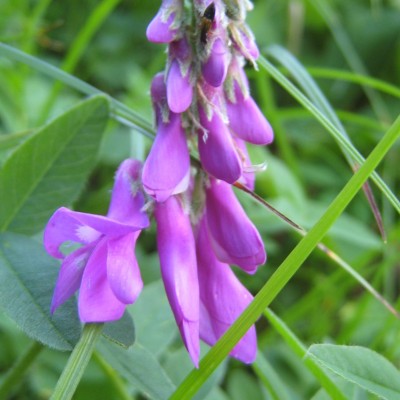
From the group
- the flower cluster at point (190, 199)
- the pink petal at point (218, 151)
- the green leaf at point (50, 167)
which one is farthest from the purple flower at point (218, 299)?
the green leaf at point (50, 167)

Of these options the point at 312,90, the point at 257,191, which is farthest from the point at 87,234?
the point at 257,191

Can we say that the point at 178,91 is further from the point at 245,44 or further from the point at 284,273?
the point at 284,273

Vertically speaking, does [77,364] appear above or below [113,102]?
below

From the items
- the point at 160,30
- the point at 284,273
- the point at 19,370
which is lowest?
the point at 19,370

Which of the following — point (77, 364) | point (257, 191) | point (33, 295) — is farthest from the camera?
point (257, 191)

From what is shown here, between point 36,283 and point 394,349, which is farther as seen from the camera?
point 394,349

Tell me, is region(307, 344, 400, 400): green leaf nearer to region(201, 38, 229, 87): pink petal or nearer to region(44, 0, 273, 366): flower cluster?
region(44, 0, 273, 366): flower cluster

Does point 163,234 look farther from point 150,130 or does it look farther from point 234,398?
point 234,398

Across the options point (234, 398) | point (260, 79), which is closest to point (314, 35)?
point (260, 79)
